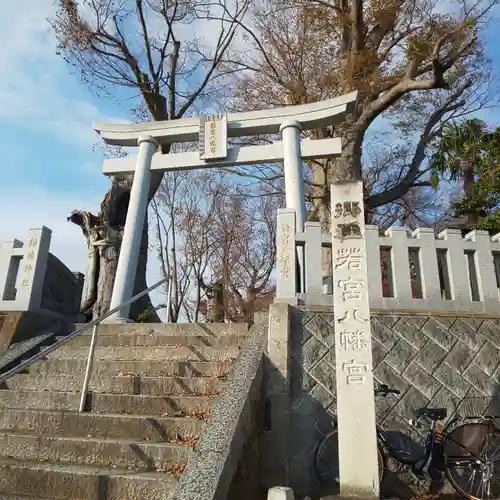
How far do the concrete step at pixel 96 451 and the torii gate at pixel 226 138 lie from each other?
5348 millimetres

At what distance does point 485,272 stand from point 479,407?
76.2 inches

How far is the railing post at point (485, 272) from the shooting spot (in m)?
6.09

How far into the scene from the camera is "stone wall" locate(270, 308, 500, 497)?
504cm

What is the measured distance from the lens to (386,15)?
12656 millimetres

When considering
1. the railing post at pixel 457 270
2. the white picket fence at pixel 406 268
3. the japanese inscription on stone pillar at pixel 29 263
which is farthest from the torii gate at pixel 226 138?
the railing post at pixel 457 270

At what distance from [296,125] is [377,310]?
16.2 feet

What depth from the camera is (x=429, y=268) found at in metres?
6.06

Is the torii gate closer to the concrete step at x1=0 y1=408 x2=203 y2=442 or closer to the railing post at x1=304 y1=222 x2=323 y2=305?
the railing post at x1=304 y1=222 x2=323 y2=305

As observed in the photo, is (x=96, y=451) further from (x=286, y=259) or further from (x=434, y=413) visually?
(x=434, y=413)

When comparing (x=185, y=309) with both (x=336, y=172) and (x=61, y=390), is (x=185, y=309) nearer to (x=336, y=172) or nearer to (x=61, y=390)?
(x=336, y=172)

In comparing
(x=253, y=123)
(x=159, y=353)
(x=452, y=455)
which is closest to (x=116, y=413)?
(x=159, y=353)

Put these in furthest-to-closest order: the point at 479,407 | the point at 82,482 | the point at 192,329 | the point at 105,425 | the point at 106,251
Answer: the point at 106,251
the point at 192,329
the point at 479,407
the point at 105,425
the point at 82,482

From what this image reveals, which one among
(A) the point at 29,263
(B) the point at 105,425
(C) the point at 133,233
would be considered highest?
(C) the point at 133,233

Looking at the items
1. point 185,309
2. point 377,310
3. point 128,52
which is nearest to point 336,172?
point 377,310
